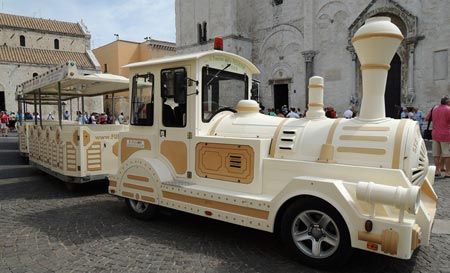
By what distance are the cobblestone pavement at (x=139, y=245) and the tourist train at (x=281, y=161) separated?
0.36 m

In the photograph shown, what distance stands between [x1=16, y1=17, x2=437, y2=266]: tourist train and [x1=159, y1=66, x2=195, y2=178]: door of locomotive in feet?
0.05

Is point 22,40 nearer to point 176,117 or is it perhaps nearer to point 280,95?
point 280,95

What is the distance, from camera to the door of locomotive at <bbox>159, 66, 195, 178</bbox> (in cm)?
500

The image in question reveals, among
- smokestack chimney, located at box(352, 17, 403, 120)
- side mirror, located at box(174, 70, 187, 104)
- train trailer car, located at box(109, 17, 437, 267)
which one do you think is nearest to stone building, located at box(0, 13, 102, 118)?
train trailer car, located at box(109, 17, 437, 267)

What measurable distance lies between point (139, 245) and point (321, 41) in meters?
21.2

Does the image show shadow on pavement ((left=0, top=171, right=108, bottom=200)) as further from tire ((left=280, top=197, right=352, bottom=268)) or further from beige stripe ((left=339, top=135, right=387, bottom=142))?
beige stripe ((left=339, top=135, right=387, bottom=142))

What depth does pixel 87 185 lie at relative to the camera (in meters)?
8.44

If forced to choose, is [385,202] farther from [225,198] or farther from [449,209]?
[449,209]

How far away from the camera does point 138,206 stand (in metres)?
5.65

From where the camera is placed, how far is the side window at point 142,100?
5.48 meters

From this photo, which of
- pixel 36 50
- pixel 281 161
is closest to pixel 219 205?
pixel 281 161

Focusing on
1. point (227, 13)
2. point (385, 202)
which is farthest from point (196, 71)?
point (227, 13)

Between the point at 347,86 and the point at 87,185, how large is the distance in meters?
17.5

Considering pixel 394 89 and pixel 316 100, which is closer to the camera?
pixel 316 100
